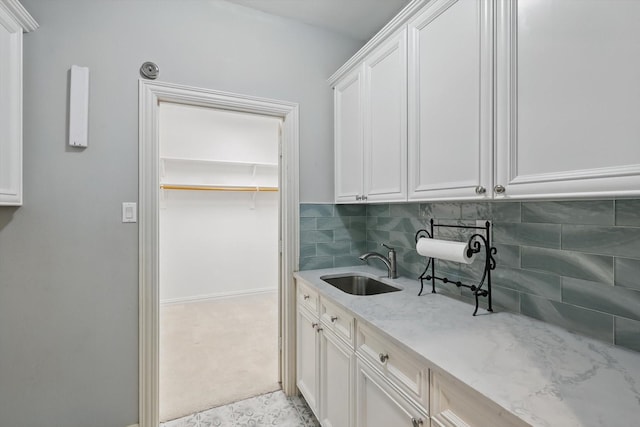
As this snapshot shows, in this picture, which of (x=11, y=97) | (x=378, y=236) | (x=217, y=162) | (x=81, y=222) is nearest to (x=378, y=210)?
(x=378, y=236)

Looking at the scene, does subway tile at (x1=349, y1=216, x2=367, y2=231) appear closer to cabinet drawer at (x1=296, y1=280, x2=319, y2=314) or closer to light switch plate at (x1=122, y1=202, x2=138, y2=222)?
cabinet drawer at (x1=296, y1=280, x2=319, y2=314)

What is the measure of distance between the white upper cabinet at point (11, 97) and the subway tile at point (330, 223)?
1.70 meters

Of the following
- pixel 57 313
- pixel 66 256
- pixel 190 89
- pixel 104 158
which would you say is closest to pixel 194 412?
pixel 57 313

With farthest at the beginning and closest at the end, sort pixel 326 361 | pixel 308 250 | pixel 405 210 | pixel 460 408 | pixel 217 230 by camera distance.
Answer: pixel 217 230 → pixel 308 250 → pixel 405 210 → pixel 326 361 → pixel 460 408

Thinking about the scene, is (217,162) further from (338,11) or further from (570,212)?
(570,212)

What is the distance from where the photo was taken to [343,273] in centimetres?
206

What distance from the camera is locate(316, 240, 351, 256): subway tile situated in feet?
7.21

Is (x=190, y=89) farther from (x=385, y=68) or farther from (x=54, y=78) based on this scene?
(x=385, y=68)

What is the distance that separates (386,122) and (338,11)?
1.03 meters

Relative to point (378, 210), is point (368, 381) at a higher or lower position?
lower

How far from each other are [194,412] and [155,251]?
1089 mm

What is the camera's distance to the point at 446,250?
4.42 feet

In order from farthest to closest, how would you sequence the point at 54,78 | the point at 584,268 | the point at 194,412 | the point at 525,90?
the point at 194,412 < the point at 54,78 < the point at 584,268 < the point at 525,90

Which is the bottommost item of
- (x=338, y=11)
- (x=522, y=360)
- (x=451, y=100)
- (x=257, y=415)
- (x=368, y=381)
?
(x=257, y=415)
